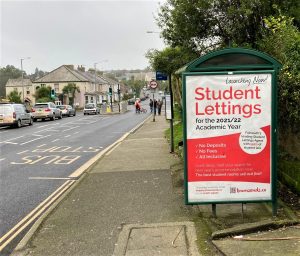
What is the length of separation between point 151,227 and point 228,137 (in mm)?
1573

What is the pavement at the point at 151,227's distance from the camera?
509cm

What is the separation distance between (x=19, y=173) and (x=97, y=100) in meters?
87.4

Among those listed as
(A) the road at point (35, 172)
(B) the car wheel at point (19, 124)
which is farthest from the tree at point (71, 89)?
(A) the road at point (35, 172)

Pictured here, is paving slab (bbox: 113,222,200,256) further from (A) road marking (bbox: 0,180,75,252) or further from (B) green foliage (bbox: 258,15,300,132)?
(B) green foliage (bbox: 258,15,300,132)

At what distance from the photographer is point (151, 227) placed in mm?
5926

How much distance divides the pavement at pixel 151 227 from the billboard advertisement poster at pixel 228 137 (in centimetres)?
42

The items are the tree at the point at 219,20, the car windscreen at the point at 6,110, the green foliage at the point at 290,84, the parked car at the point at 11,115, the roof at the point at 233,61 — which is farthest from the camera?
the car windscreen at the point at 6,110

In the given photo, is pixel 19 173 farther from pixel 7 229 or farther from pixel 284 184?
pixel 284 184

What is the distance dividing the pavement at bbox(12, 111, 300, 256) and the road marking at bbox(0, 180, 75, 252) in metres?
0.26

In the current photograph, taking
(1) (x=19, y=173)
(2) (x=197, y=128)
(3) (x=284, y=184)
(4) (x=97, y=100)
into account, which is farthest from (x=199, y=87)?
(4) (x=97, y=100)

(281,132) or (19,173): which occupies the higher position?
(281,132)

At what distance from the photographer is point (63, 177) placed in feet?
34.6

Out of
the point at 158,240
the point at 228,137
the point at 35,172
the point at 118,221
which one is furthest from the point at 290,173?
the point at 35,172

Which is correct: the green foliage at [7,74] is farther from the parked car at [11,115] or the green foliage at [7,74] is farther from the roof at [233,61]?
the roof at [233,61]
